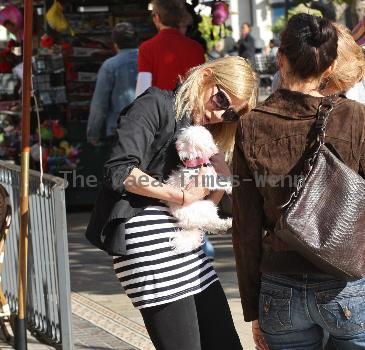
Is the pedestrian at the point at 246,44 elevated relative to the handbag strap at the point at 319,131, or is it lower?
lower

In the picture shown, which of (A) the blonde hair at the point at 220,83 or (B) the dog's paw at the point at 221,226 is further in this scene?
(B) the dog's paw at the point at 221,226

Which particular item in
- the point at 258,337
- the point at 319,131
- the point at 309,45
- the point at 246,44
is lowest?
the point at 246,44

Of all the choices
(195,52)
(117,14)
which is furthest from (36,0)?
(195,52)

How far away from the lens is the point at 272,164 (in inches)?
114

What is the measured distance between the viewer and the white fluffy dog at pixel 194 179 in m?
3.69

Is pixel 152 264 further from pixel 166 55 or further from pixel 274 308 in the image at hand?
pixel 166 55

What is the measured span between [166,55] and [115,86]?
173 cm

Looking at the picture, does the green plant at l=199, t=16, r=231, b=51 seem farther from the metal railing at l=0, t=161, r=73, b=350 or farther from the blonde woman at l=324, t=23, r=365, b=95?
the blonde woman at l=324, t=23, r=365, b=95

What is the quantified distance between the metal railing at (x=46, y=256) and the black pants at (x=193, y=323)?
132 cm

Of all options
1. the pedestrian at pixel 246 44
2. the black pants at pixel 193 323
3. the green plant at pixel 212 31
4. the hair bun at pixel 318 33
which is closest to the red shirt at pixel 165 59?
the green plant at pixel 212 31

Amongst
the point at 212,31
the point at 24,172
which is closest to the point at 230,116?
the point at 24,172

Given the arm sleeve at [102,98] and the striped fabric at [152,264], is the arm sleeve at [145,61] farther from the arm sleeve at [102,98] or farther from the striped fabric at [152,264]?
the striped fabric at [152,264]

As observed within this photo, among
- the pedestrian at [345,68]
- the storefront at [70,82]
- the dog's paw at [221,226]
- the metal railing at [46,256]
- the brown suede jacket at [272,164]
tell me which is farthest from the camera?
the storefront at [70,82]

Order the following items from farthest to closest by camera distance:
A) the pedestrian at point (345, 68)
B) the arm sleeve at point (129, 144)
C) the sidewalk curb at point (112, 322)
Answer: the sidewalk curb at point (112, 322), the arm sleeve at point (129, 144), the pedestrian at point (345, 68)
